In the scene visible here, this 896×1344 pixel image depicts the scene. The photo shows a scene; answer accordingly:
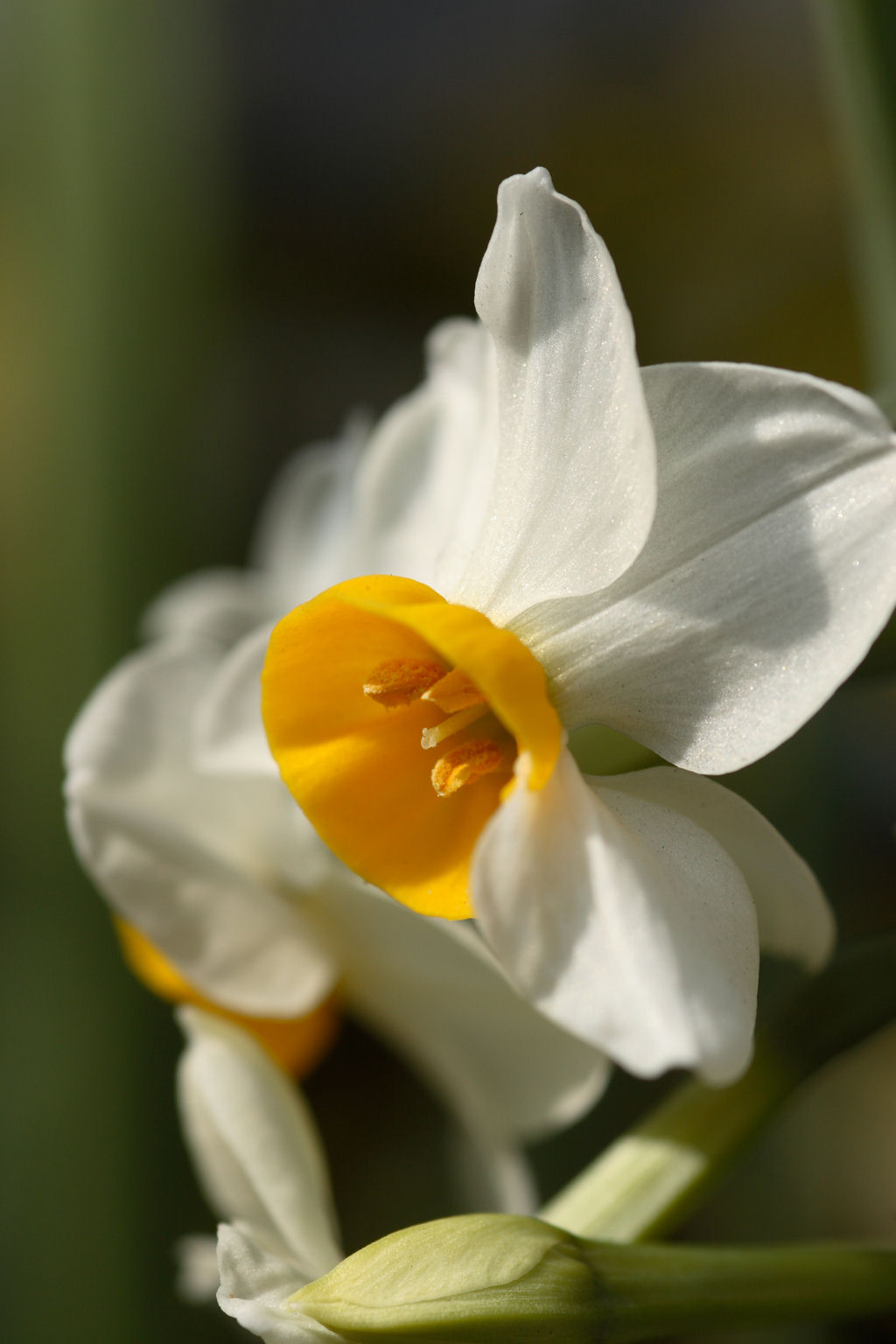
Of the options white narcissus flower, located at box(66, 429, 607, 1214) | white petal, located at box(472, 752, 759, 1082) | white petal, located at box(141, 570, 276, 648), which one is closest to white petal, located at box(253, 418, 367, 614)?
white petal, located at box(141, 570, 276, 648)

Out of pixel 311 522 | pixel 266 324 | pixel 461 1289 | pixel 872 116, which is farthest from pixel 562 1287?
pixel 266 324

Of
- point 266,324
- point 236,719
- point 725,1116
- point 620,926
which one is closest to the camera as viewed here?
point 620,926

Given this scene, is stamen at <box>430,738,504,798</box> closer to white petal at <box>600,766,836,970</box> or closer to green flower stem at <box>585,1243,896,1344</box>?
white petal at <box>600,766,836,970</box>

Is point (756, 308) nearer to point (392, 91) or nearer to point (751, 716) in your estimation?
point (392, 91)

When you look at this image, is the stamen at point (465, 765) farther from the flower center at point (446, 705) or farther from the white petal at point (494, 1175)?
the white petal at point (494, 1175)

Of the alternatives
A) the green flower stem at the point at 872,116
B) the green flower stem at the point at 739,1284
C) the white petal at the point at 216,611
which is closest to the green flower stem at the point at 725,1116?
the green flower stem at the point at 739,1284

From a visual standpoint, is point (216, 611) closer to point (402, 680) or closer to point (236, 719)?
point (236, 719)
